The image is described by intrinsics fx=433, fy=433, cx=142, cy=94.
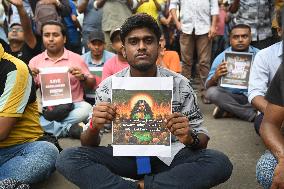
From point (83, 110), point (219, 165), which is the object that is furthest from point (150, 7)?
point (219, 165)

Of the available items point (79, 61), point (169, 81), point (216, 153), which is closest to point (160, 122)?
point (169, 81)

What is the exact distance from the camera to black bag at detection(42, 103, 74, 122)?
493 cm

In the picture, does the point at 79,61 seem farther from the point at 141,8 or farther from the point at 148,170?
the point at 148,170

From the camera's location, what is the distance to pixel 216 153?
9.09ft

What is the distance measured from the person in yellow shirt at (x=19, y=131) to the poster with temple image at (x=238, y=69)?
2.63 metres

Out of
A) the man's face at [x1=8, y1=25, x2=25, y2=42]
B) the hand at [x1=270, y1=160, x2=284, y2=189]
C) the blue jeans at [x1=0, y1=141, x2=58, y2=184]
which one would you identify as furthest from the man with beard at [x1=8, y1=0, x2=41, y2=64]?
the hand at [x1=270, y1=160, x2=284, y2=189]

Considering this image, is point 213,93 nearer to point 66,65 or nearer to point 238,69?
point 238,69

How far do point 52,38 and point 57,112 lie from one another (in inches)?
35.9

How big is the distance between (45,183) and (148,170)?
42.4 inches

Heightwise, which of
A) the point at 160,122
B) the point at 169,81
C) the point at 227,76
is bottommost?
the point at 227,76

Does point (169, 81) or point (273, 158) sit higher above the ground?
point (169, 81)

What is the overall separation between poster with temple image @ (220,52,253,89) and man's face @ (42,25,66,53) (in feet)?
6.64

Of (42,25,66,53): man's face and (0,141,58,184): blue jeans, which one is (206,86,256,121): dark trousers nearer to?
(42,25,66,53): man's face

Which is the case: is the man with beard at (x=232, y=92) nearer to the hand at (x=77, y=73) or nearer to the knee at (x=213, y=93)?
the knee at (x=213, y=93)
